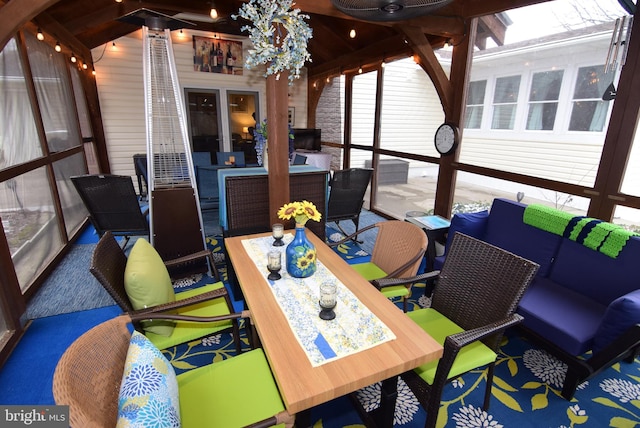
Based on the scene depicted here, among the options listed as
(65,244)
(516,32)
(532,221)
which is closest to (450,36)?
(516,32)

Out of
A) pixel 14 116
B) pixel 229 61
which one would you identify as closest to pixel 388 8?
→ pixel 14 116

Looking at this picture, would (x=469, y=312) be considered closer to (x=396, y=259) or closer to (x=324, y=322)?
(x=396, y=259)

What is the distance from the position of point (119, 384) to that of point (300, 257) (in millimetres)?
970

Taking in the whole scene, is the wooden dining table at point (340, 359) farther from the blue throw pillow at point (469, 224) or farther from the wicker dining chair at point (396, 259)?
the blue throw pillow at point (469, 224)

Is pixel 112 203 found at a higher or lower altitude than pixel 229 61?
lower

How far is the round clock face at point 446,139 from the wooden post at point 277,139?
2030 mm

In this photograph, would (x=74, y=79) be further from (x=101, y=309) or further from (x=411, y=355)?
(x=411, y=355)

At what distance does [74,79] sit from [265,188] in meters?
4.37

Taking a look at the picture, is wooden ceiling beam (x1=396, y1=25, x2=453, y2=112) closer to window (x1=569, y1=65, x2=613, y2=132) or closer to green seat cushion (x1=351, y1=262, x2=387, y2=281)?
window (x1=569, y1=65, x2=613, y2=132)

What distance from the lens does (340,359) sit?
1238 millimetres

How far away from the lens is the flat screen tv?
6430mm

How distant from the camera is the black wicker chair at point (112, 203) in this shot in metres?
3.21

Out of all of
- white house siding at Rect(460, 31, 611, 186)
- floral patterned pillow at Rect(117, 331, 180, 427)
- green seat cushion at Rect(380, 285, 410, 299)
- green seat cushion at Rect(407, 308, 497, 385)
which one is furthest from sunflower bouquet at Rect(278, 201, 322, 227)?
white house siding at Rect(460, 31, 611, 186)

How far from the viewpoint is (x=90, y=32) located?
5.21m
